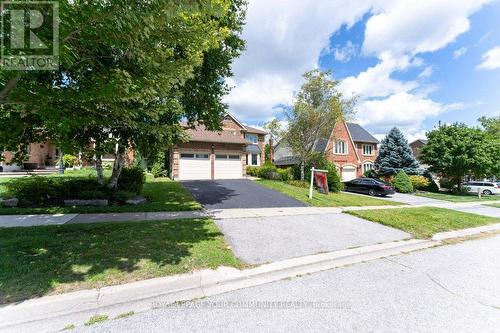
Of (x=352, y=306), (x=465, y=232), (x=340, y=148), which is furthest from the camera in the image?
(x=340, y=148)

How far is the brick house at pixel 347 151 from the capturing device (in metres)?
28.3

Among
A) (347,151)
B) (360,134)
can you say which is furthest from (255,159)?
(360,134)

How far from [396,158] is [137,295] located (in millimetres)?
30821

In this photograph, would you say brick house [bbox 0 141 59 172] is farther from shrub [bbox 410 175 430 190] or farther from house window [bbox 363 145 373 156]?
house window [bbox 363 145 373 156]

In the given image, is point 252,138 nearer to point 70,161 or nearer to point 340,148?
point 340,148

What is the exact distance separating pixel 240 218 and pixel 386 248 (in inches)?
182

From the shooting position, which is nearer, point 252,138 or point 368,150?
point 252,138

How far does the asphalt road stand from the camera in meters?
3.15

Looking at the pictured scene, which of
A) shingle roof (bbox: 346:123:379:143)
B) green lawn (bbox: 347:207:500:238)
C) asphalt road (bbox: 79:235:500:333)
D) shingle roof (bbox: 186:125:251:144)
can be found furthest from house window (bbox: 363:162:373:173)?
asphalt road (bbox: 79:235:500:333)

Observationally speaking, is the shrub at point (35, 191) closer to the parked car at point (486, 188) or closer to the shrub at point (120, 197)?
the shrub at point (120, 197)

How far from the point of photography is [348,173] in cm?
2975

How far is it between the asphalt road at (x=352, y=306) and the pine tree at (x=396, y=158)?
1011 inches

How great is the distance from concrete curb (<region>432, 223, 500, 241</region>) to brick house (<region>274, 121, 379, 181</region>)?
1626 centimetres

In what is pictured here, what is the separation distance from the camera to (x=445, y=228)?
351 inches
